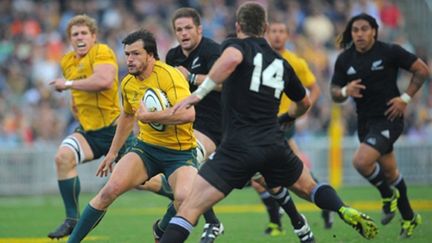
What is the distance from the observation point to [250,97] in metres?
8.97

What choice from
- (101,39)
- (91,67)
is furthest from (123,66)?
(91,67)

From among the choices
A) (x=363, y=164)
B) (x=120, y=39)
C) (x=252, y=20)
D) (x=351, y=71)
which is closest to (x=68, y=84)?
(x=252, y=20)

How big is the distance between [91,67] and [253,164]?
428cm

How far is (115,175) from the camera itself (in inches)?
385

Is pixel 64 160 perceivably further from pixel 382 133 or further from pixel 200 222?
pixel 382 133

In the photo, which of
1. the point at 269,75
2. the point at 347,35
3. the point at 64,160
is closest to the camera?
the point at 269,75

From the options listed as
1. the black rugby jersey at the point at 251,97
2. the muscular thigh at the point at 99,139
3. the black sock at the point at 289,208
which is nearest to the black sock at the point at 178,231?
the black rugby jersey at the point at 251,97

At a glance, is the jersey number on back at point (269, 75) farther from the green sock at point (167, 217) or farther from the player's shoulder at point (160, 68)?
the green sock at point (167, 217)

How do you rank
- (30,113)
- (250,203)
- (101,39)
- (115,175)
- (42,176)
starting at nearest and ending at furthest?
→ (115,175) < (250,203) < (42,176) < (30,113) < (101,39)

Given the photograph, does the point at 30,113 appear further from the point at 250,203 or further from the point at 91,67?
the point at 91,67

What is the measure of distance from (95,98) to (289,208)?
335 centimetres

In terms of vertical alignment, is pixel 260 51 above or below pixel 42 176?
above

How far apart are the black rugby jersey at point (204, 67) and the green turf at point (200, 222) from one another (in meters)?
1.46

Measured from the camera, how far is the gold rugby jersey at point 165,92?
990 centimetres
